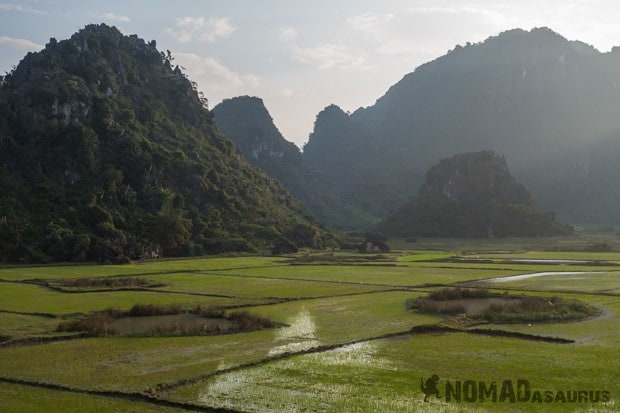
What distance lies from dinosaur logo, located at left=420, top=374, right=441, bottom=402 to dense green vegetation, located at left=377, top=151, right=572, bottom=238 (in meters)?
96.3

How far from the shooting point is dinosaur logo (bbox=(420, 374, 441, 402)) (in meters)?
13.8

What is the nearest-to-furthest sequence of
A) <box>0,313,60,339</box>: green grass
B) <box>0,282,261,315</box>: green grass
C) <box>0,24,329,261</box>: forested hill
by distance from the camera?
<box>0,313,60,339</box>: green grass → <box>0,282,261,315</box>: green grass → <box>0,24,329,261</box>: forested hill

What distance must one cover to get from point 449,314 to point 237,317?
8.96 meters

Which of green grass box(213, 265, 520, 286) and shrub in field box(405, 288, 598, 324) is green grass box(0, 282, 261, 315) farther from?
green grass box(213, 265, 520, 286)

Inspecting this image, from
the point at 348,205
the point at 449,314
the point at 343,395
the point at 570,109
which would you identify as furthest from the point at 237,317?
the point at 570,109

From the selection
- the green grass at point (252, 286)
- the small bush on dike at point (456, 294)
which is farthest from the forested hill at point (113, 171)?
the small bush on dike at point (456, 294)

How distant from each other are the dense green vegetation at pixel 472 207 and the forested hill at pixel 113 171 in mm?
30695

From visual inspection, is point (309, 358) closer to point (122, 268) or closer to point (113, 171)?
point (122, 268)

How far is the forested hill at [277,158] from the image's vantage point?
6048 inches

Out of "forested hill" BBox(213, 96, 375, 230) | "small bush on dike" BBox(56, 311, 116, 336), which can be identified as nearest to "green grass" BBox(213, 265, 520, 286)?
"small bush on dike" BBox(56, 311, 116, 336)

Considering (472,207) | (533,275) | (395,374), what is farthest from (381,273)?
(472,207)

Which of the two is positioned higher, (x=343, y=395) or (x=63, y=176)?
(x=63, y=176)

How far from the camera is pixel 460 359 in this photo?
17266mm

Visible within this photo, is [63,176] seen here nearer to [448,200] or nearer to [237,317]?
[237,317]
